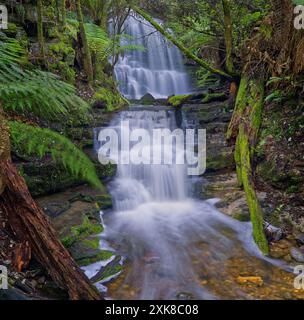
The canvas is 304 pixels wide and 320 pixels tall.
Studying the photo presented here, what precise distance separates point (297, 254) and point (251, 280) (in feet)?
2.53

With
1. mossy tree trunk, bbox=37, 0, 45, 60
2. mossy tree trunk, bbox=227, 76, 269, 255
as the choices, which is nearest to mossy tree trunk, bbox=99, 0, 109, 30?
mossy tree trunk, bbox=37, 0, 45, 60

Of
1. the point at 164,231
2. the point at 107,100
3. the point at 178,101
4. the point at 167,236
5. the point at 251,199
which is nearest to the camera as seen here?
the point at 251,199

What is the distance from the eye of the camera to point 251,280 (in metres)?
3.76

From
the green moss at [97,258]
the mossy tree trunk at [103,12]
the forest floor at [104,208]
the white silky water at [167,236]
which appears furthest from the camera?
the mossy tree trunk at [103,12]

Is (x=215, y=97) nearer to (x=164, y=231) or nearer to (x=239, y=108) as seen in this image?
(x=239, y=108)

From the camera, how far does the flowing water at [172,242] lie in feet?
11.9

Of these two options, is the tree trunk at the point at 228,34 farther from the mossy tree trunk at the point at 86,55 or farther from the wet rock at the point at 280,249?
the wet rock at the point at 280,249

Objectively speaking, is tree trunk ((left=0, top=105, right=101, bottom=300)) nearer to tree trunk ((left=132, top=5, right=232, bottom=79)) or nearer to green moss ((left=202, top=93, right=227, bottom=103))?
tree trunk ((left=132, top=5, right=232, bottom=79))

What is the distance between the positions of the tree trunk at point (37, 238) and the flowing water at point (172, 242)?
0.69 metres

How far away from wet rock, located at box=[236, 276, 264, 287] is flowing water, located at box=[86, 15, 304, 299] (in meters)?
0.05

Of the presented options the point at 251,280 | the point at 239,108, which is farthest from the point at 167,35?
the point at 251,280

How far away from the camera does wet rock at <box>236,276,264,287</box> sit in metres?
3.71

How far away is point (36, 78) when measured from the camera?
288 centimetres

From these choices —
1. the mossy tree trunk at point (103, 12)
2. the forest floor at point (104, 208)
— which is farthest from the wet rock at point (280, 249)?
the mossy tree trunk at point (103, 12)
